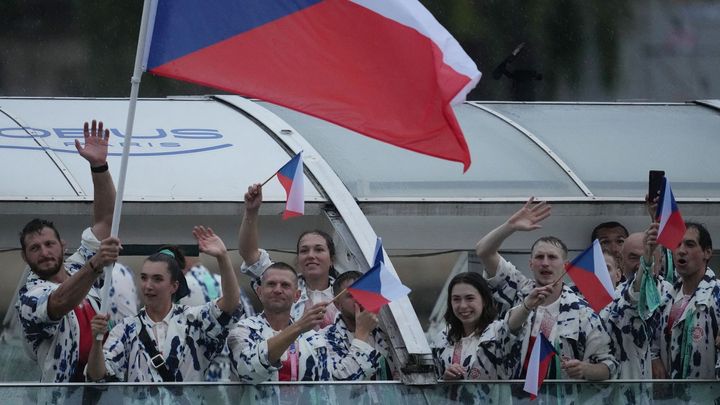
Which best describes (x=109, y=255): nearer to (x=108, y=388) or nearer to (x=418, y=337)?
(x=108, y=388)

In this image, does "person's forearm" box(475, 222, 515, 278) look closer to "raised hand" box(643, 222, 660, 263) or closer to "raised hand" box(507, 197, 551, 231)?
"raised hand" box(507, 197, 551, 231)

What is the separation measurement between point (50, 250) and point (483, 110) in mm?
4203

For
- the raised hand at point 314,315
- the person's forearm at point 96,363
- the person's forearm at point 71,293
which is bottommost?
the person's forearm at point 96,363

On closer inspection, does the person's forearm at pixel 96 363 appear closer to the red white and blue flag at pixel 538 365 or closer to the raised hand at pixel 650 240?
the red white and blue flag at pixel 538 365

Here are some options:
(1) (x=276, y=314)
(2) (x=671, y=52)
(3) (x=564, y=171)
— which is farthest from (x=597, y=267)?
(2) (x=671, y=52)

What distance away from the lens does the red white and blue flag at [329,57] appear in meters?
7.39

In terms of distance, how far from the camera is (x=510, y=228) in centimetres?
864

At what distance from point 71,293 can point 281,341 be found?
A: 940mm

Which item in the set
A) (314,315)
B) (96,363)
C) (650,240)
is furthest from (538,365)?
(96,363)

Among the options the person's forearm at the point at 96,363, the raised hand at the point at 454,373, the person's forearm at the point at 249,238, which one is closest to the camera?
the person's forearm at the point at 96,363

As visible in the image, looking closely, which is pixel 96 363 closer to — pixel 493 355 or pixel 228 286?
pixel 228 286

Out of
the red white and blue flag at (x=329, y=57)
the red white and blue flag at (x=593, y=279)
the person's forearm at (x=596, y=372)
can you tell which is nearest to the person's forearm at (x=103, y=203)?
the red white and blue flag at (x=329, y=57)

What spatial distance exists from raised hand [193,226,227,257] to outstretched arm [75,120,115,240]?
0.42m

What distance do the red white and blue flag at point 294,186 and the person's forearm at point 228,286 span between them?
658 millimetres
